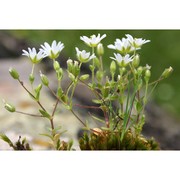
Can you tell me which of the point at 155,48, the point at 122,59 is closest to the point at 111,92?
the point at 122,59

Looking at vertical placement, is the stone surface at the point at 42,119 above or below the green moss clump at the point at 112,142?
below

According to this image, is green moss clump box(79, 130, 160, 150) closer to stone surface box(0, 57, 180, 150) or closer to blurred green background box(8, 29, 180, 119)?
stone surface box(0, 57, 180, 150)

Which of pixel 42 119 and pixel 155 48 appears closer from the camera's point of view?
pixel 42 119

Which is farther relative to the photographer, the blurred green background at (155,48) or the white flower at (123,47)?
the blurred green background at (155,48)

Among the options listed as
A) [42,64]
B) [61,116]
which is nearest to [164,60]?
[42,64]

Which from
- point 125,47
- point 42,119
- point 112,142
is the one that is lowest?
point 42,119

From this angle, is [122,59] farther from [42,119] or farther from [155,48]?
[155,48]

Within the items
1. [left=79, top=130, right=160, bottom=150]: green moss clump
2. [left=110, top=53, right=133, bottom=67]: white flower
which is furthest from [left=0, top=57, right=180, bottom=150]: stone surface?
[left=110, top=53, right=133, bottom=67]: white flower

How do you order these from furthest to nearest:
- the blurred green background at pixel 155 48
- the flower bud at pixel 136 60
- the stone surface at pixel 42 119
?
1. the blurred green background at pixel 155 48
2. the stone surface at pixel 42 119
3. the flower bud at pixel 136 60

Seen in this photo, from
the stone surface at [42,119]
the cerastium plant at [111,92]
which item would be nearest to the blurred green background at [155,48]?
the stone surface at [42,119]

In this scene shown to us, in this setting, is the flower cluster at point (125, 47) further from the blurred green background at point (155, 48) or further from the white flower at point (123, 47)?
the blurred green background at point (155, 48)
